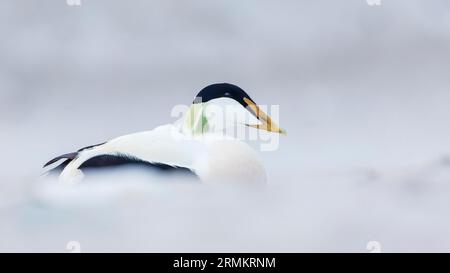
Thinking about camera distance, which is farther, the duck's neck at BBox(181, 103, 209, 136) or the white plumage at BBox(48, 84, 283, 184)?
the duck's neck at BBox(181, 103, 209, 136)

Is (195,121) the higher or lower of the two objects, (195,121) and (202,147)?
the higher

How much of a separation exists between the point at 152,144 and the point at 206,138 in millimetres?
236

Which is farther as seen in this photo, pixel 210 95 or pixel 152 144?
pixel 210 95

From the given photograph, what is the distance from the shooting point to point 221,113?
2.26 metres

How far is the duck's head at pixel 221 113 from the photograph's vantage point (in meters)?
2.24

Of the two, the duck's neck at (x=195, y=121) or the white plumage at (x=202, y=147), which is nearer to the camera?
the white plumage at (x=202, y=147)

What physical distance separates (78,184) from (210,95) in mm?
507

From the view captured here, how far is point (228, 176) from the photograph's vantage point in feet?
6.89

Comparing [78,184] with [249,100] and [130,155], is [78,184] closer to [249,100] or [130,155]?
[130,155]

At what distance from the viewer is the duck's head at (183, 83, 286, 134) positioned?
2242mm

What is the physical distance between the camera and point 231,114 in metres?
2.26

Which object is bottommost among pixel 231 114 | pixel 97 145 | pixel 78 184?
pixel 78 184

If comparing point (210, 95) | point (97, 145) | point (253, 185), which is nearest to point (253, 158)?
point (253, 185)

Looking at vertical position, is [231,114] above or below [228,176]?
above
